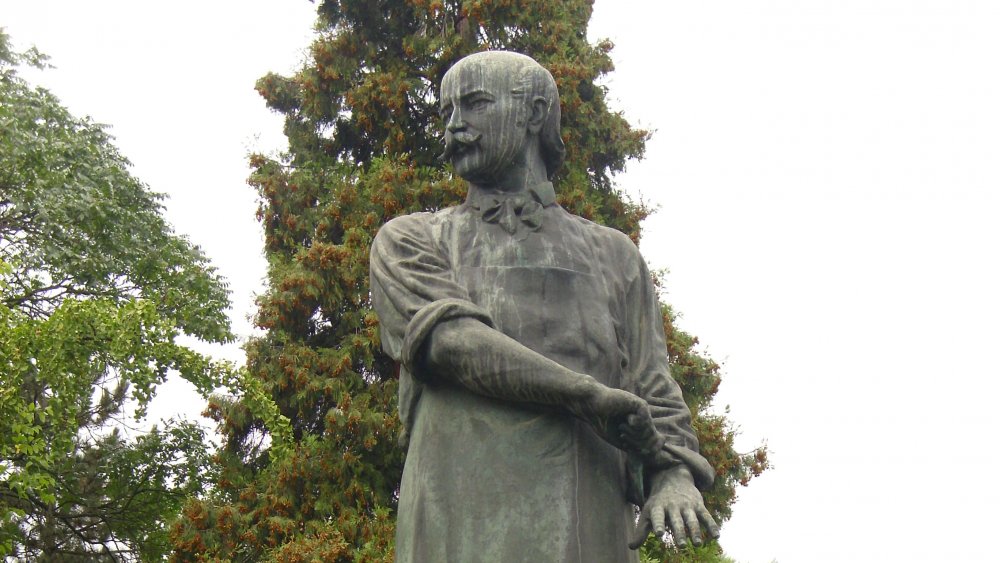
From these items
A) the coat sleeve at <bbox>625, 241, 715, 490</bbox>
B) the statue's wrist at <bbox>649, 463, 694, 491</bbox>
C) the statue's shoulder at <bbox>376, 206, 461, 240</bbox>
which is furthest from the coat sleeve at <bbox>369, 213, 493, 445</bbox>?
the statue's wrist at <bbox>649, 463, 694, 491</bbox>

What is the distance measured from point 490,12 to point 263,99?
4.06 m

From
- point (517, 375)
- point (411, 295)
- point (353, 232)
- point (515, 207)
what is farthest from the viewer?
point (353, 232)

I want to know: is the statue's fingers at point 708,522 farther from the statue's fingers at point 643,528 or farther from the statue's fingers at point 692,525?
the statue's fingers at point 643,528

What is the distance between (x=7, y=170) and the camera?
19.8 metres

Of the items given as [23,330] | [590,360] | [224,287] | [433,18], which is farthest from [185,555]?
[590,360]

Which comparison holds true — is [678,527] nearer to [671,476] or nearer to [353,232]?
[671,476]

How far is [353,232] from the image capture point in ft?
54.7

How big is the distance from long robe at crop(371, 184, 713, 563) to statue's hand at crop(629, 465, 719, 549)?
8cm

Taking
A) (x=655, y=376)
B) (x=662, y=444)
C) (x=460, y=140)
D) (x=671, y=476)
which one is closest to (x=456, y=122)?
(x=460, y=140)

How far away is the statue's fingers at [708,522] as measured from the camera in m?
4.70

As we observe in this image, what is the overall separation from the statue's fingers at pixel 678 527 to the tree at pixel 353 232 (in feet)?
31.1

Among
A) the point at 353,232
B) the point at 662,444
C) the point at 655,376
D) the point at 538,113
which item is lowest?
the point at 662,444

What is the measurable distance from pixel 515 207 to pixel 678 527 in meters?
1.48

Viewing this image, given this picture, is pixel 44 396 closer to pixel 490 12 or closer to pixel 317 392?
pixel 317 392
